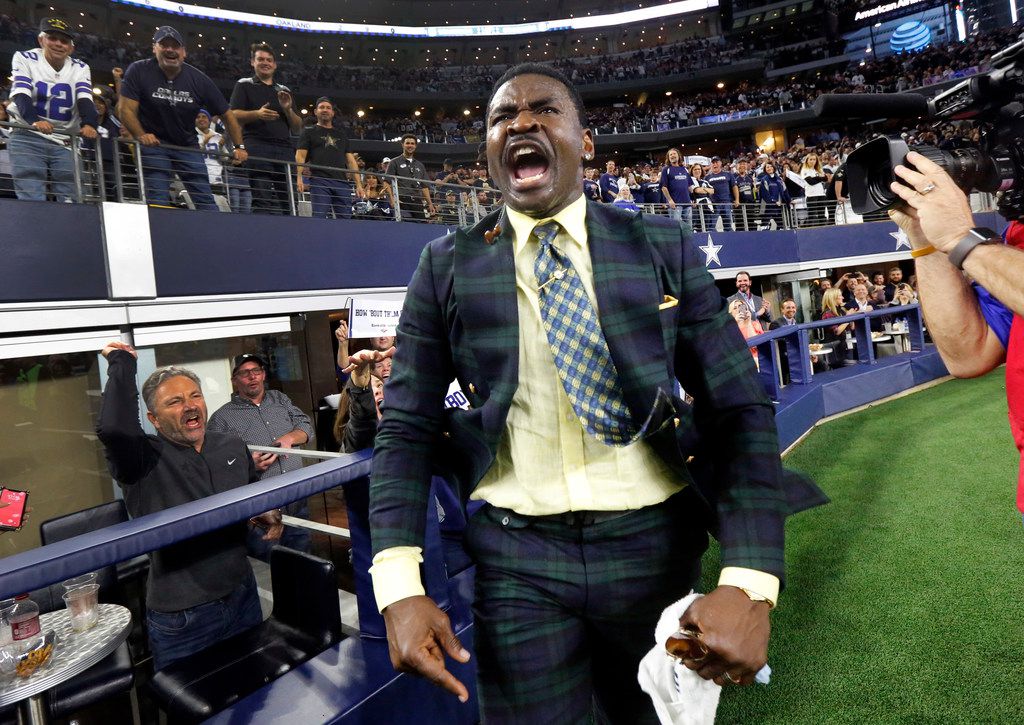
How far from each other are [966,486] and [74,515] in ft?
17.8

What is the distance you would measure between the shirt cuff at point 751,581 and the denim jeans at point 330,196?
7150 millimetres

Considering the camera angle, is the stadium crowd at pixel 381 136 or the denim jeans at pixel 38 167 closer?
the denim jeans at pixel 38 167

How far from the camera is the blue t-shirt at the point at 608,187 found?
1069 centimetres

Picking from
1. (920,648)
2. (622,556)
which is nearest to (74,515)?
(622,556)

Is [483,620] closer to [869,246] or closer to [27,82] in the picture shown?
[27,82]

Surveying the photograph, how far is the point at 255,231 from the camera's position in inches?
265

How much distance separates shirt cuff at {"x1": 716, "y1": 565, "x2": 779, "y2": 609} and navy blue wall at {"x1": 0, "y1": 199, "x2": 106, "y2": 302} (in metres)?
5.94

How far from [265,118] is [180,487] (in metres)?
4.77

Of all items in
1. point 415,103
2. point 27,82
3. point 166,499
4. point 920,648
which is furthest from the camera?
point 415,103

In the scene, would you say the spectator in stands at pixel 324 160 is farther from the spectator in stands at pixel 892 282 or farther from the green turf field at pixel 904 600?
the spectator in stands at pixel 892 282

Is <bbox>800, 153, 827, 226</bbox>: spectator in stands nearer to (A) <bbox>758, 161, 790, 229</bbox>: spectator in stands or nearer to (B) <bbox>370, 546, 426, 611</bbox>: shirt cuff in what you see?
(A) <bbox>758, 161, 790, 229</bbox>: spectator in stands

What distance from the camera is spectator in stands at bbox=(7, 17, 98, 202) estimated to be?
4.96 m

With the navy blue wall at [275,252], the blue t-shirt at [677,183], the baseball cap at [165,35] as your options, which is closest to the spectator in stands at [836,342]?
the blue t-shirt at [677,183]

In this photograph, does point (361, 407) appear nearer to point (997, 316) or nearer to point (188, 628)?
point (188, 628)
